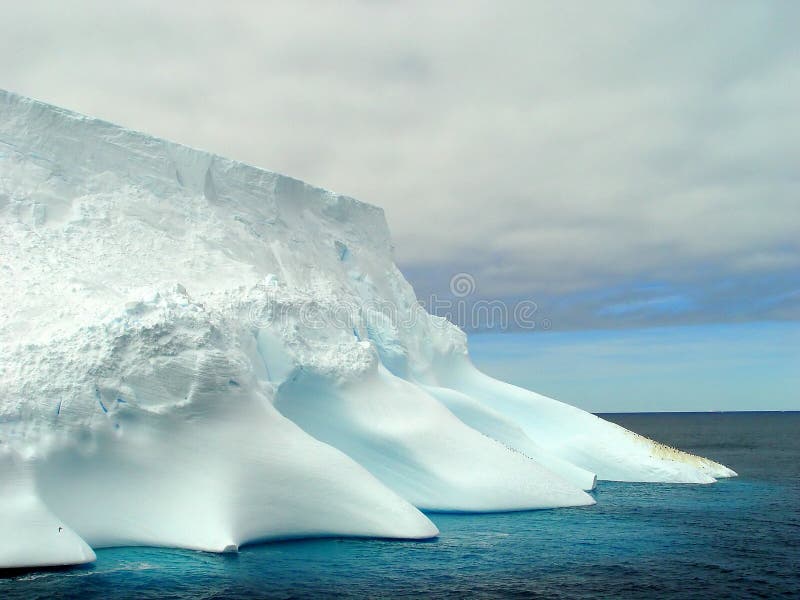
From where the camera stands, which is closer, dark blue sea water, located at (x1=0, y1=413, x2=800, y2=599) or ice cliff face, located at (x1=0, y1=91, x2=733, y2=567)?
dark blue sea water, located at (x1=0, y1=413, x2=800, y2=599)

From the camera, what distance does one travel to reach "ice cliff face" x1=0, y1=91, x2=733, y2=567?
47.2 ft

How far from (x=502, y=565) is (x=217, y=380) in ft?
22.1

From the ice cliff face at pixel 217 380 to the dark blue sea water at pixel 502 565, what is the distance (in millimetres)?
621

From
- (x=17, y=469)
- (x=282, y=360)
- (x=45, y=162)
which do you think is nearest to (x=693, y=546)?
(x=282, y=360)

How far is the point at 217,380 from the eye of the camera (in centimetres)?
1561

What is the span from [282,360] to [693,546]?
1061 centimetres

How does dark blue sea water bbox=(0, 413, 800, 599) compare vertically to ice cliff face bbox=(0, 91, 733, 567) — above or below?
below

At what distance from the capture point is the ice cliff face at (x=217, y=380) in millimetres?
14391

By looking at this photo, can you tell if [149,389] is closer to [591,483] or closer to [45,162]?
[45,162]

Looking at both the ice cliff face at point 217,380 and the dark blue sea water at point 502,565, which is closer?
the dark blue sea water at point 502,565

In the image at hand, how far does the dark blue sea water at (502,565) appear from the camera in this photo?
12.1m

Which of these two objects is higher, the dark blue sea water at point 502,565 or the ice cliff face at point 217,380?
the ice cliff face at point 217,380

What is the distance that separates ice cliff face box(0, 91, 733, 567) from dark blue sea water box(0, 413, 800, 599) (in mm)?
621

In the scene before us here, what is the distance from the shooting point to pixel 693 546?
16.4 meters
